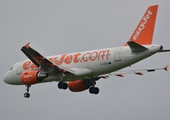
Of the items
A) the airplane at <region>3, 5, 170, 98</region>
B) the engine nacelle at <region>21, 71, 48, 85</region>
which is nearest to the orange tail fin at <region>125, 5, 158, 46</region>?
the airplane at <region>3, 5, 170, 98</region>

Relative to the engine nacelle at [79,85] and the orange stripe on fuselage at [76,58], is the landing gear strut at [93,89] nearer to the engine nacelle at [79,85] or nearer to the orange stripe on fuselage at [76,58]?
the engine nacelle at [79,85]

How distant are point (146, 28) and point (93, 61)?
18.4ft

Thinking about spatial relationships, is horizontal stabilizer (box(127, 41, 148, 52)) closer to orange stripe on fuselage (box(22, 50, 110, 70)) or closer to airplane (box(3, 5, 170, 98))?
airplane (box(3, 5, 170, 98))

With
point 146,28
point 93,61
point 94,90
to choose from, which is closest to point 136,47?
point 146,28

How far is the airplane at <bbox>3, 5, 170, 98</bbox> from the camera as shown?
51.4 metres

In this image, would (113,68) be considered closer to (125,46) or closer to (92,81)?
(125,46)

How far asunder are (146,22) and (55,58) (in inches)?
383

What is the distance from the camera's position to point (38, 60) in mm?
53125

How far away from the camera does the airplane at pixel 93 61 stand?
169 feet

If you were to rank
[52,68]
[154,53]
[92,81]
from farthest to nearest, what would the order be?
[92,81] → [52,68] → [154,53]

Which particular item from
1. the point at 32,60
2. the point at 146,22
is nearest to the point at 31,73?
the point at 32,60

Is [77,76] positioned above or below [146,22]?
below

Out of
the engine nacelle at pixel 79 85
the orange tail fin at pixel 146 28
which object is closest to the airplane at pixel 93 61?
the orange tail fin at pixel 146 28

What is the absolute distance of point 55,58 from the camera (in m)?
56.9
